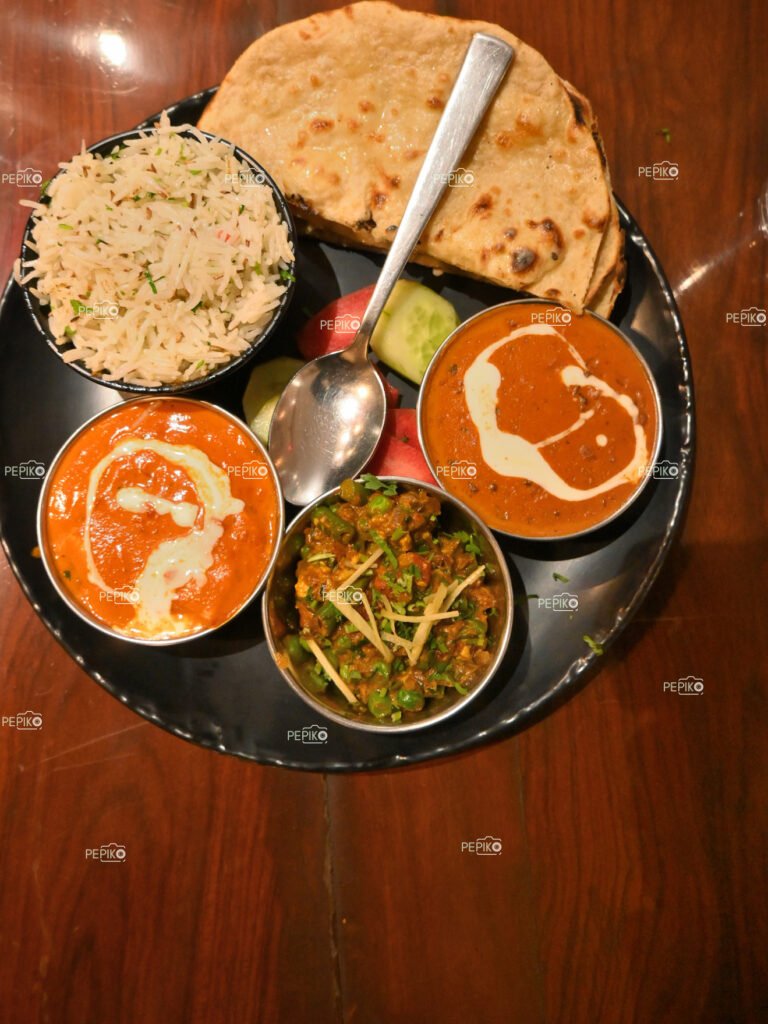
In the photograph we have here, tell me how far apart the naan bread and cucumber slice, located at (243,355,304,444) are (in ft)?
1.75

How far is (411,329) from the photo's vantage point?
2629mm

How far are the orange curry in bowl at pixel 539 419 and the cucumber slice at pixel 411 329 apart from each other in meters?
0.14

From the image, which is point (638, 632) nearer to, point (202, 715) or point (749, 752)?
point (749, 752)

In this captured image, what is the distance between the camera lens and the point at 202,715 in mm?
2471

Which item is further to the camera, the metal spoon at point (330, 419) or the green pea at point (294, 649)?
the metal spoon at point (330, 419)

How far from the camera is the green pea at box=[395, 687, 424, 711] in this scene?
2246mm

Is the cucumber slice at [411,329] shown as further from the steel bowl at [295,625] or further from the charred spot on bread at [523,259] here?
the steel bowl at [295,625]

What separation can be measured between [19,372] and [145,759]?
4.67ft

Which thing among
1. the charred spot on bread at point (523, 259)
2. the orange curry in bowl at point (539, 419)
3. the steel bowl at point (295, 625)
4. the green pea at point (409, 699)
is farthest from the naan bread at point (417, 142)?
the green pea at point (409, 699)

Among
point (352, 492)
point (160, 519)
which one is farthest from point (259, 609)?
point (352, 492)

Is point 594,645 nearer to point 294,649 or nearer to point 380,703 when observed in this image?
point 380,703

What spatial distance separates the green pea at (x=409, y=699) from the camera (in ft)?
7.37

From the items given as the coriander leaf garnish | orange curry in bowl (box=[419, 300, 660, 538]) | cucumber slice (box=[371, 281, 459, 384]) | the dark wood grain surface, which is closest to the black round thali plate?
the coriander leaf garnish

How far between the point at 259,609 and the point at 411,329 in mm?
→ 1091
